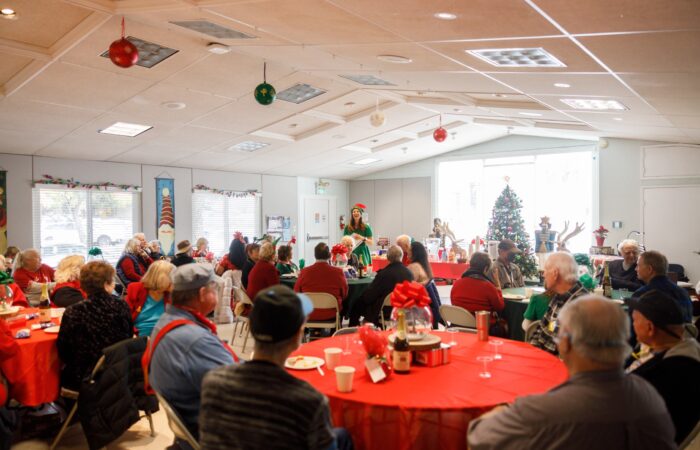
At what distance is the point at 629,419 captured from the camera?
156 cm

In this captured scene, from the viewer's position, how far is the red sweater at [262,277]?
239 inches

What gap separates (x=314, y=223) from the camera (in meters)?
14.2

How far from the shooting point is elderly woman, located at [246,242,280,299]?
608cm

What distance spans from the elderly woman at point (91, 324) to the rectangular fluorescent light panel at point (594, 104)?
5376 mm

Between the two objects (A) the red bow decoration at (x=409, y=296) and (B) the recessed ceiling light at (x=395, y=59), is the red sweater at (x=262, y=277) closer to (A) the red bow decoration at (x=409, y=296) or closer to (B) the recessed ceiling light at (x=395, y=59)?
(B) the recessed ceiling light at (x=395, y=59)

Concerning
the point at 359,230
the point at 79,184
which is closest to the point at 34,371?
the point at 359,230

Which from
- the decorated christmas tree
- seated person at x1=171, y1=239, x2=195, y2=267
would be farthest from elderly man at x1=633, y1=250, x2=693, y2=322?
seated person at x1=171, y1=239, x2=195, y2=267

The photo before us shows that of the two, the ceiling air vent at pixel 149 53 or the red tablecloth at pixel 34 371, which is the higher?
the ceiling air vent at pixel 149 53

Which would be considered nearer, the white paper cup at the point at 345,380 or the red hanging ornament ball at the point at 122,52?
the white paper cup at the point at 345,380

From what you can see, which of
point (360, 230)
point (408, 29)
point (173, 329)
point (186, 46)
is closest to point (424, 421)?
point (173, 329)

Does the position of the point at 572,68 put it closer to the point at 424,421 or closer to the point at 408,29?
the point at 408,29

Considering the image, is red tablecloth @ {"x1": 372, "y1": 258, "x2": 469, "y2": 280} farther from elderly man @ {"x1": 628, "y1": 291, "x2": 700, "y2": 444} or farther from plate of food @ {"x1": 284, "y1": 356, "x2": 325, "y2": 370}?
elderly man @ {"x1": 628, "y1": 291, "x2": 700, "y2": 444}

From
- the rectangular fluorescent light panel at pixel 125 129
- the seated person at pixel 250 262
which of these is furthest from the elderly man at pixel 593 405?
the rectangular fluorescent light panel at pixel 125 129

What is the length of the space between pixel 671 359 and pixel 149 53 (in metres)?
5.13
